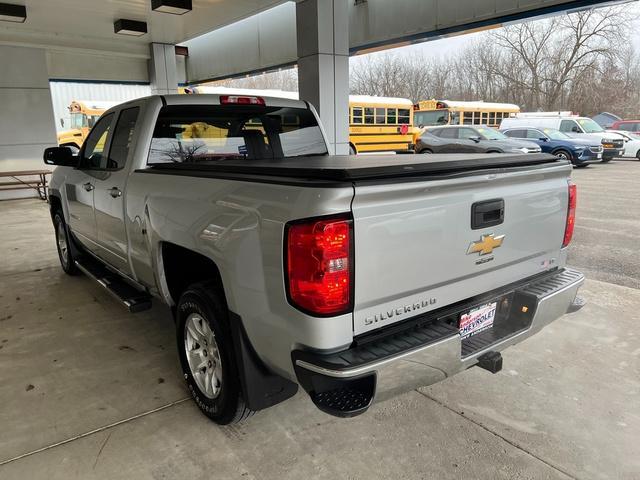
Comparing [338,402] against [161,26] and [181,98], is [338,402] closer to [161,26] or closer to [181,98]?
[181,98]

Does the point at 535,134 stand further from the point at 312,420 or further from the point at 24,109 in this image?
the point at 312,420

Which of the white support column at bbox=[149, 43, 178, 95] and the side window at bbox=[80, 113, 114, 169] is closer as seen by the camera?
the side window at bbox=[80, 113, 114, 169]

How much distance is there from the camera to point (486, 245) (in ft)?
8.00

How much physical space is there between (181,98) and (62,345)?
222cm

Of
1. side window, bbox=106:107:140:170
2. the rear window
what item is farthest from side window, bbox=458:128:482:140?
side window, bbox=106:107:140:170

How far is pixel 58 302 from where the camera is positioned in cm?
493

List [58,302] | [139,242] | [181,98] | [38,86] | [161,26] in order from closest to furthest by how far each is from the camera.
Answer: [139,242] → [181,98] → [58,302] → [161,26] → [38,86]

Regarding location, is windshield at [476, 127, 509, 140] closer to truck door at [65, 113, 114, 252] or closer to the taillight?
the taillight

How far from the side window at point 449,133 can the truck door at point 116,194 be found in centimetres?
1714

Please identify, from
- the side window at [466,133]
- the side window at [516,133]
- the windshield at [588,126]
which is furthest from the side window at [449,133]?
the windshield at [588,126]

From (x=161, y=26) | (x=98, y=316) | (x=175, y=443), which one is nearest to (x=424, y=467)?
(x=175, y=443)

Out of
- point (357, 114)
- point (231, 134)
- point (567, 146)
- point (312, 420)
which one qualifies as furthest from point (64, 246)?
point (567, 146)

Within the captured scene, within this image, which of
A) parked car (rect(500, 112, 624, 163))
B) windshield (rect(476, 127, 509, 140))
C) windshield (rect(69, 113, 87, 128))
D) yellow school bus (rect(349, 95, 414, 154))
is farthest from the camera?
windshield (rect(69, 113, 87, 128))

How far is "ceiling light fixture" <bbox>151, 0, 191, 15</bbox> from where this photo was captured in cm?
919
